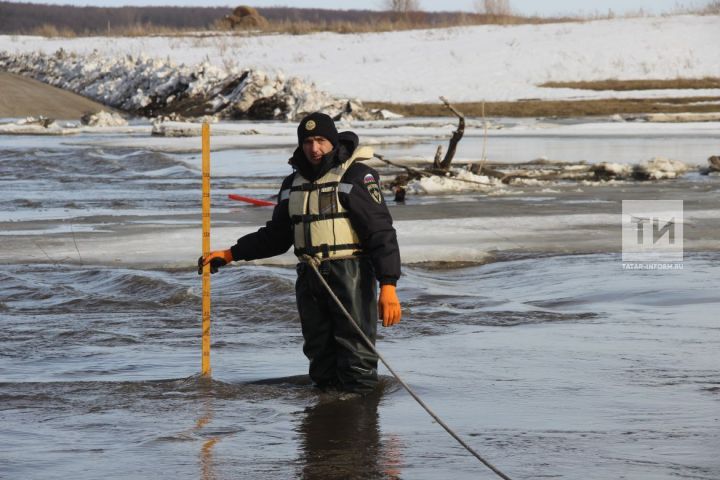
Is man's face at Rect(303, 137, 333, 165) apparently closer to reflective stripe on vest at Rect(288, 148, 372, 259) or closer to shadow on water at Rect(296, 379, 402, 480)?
reflective stripe on vest at Rect(288, 148, 372, 259)

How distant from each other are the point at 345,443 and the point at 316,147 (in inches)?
61.6

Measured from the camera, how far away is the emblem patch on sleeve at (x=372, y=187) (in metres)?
6.86

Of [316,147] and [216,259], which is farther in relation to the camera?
[216,259]

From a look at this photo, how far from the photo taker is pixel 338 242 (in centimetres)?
693

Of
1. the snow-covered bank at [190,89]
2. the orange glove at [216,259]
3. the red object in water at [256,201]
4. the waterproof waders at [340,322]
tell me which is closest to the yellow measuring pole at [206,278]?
the orange glove at [216,259]

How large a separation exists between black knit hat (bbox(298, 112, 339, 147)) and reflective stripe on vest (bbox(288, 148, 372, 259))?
158mm

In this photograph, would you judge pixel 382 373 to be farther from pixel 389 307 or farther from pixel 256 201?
pixel 256 201

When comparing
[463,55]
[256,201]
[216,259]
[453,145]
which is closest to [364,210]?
A: [216,259]

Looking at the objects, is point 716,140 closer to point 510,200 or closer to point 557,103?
point 510,200

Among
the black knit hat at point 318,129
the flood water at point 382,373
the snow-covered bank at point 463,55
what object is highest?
the snow-covered bank at point 463,55

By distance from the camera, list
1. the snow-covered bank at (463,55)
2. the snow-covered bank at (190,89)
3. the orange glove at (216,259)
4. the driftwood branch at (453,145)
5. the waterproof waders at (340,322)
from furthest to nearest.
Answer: the snow-covered bank at (463,55) < the snow-covered bank at (190,89) < the driftwood branch at (453,145) < the orange glove at (216,259) < the waterproof waders at (340,322)

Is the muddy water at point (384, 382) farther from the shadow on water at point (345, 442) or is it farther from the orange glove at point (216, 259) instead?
the orange glove at point (216, 259)

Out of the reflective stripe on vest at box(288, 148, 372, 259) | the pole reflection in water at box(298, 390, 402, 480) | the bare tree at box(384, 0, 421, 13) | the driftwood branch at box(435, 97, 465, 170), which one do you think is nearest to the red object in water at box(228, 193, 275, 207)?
the driftwood branch at box(435, 97, 465, 170)

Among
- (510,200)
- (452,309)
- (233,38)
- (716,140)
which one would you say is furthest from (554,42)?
(452,309)
